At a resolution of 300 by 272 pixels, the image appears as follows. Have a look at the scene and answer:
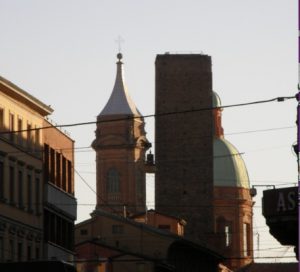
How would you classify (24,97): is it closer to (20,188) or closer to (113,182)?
(20,188)

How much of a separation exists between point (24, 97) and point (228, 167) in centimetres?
8967

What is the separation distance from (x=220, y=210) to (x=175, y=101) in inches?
1113

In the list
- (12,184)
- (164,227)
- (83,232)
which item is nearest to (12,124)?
A: (12,184)

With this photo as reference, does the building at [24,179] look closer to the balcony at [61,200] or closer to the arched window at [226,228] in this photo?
the balcony at [61,200]

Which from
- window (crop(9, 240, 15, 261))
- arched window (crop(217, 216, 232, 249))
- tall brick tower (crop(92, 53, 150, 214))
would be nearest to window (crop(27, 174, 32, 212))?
window (crop(9, 240, 15, 261))

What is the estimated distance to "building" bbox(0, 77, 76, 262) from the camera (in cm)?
7112

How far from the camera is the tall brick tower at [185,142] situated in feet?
440

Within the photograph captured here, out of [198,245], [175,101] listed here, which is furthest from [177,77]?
[198,245]

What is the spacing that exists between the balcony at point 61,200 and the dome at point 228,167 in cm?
7421

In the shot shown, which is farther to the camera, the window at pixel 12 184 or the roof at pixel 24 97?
the window at pixel 12 184

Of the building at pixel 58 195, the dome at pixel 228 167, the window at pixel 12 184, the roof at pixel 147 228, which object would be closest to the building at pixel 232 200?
the dome at pixel 228 167

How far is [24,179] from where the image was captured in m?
74.4

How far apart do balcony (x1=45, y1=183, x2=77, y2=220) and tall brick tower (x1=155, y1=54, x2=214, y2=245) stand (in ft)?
162

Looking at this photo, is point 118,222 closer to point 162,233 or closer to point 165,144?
point 162,233
